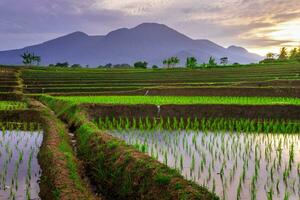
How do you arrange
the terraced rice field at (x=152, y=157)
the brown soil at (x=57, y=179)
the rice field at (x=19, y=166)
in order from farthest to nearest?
1. the rice field at (x=19, y=166)
2. the terraced rice field at (x=152, y=157)
3. the brown soil at (x=57, y=179)

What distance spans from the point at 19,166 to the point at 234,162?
5.38 meters

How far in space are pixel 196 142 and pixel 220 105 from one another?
21.3 ft

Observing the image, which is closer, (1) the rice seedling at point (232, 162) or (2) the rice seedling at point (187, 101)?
(1) the rice seedling at point (232, 162)

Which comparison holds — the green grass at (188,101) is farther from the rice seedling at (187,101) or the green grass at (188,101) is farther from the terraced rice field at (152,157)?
the terraced rice field at (152,157)

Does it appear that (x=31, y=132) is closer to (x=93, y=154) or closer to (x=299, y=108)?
(x=93, y=154)

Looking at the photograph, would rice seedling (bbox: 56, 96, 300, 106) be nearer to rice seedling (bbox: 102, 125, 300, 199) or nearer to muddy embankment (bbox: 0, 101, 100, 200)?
rice seedling (bbox: 102, 125, 300, 199)

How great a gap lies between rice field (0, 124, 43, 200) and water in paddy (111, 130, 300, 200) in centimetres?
267

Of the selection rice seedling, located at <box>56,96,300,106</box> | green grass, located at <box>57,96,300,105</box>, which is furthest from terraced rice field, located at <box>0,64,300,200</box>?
rice seedling, located at <box>56,96,300,106</box>

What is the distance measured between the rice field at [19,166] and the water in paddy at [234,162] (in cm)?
267

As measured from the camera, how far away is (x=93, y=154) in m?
9.41

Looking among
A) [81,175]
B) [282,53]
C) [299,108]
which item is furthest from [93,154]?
[282,53]

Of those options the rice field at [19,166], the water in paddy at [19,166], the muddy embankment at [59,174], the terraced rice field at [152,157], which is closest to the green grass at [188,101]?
the terraced rice field at [152,157]

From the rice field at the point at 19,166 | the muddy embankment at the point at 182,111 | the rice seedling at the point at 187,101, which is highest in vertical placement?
the rice seedling at the point at 187,101

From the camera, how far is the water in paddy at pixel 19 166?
745 centimetres
